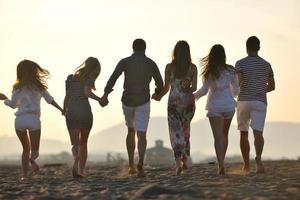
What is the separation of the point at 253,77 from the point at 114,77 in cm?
258

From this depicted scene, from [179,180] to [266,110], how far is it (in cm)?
282

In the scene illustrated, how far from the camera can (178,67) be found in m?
11.3

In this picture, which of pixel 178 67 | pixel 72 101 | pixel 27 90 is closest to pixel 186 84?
pixel 178 67

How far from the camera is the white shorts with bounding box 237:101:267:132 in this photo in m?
11.5

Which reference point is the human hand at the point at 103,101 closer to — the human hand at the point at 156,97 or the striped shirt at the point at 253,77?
the human hand at the point at 156,97

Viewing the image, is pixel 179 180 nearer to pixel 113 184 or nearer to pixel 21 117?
pixel 113 184

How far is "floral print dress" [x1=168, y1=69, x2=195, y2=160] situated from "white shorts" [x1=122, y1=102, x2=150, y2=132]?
1.40 ft

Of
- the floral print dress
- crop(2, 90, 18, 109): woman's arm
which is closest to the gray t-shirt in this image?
the floral print dress

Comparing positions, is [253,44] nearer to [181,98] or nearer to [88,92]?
[181,98]

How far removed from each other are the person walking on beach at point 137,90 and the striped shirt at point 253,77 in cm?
153

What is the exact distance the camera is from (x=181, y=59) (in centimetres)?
1127

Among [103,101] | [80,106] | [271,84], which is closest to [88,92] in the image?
[80,106]

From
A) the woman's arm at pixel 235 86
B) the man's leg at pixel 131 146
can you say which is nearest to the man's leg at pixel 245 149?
the woman's arm at pixel 235 86

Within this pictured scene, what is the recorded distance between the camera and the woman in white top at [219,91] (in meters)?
11.2
